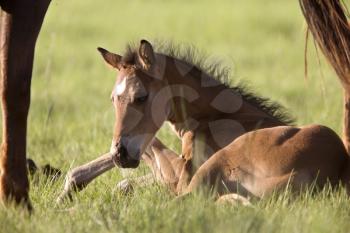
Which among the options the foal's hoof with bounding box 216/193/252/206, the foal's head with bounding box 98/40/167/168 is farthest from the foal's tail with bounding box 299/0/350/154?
the foal's head with bounding box 98/40/167/168

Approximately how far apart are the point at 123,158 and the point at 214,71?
1126 mm

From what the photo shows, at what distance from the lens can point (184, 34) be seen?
15875mm

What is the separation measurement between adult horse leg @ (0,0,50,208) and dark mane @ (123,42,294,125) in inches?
53.8

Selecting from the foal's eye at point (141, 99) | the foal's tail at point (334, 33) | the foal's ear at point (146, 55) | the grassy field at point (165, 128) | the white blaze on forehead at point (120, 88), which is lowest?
the grassy field at point (165, 128)

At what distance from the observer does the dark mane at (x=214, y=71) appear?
595 centimetres

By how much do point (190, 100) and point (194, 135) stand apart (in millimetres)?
222

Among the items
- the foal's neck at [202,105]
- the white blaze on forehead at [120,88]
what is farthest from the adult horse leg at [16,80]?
the foal's neck at [202,105]

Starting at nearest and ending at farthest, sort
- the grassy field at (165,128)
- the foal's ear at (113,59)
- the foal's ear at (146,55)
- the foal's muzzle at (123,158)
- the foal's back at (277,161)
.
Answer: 1. the grassy field at (165,128)
2. the foal's back at (277,161)
3. the foal's muzzle at (123,158)
4. the foal's ear at (146,55)
5. the foal's ear at (113,59)

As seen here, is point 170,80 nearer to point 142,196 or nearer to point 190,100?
point 190,100

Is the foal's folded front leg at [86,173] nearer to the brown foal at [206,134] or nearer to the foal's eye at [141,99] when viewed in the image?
the brown foal at [206,134]

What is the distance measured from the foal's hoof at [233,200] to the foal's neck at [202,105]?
1.02 meters

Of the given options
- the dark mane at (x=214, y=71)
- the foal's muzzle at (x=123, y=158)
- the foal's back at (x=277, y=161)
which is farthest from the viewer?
the dark mane at (x=214, y=71)

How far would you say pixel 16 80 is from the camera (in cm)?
465

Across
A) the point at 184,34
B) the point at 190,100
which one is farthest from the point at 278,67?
the point at 190,100
